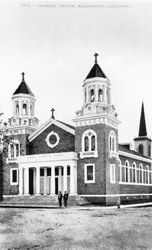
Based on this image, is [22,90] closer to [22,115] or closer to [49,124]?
[22,115]

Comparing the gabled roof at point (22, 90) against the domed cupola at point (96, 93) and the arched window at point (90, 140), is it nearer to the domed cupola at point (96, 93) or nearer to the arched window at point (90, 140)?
the domed cupola at point (96, 93)

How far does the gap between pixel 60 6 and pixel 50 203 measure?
58.7 ft

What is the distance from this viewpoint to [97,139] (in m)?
29.5

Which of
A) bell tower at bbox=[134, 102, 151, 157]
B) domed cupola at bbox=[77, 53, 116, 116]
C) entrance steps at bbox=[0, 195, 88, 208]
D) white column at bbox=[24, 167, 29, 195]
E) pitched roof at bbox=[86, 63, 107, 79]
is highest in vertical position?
pitched roof at bbox=[86, 63, 107, 79]

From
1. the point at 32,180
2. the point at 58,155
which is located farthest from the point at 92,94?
the point at 32,180

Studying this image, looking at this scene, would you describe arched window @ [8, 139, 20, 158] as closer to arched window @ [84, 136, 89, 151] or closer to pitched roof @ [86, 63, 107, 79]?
arched window @ [84, 136, 89, 151]

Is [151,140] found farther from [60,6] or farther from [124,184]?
[60,6]

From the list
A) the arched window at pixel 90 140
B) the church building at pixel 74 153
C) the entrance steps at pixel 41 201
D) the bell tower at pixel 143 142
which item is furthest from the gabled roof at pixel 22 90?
the bell tower at pixel 143 142

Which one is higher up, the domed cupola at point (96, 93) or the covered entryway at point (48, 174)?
the domed cupola at point (96, 93)

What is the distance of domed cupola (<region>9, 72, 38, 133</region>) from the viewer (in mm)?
34000

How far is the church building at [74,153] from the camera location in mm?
29406

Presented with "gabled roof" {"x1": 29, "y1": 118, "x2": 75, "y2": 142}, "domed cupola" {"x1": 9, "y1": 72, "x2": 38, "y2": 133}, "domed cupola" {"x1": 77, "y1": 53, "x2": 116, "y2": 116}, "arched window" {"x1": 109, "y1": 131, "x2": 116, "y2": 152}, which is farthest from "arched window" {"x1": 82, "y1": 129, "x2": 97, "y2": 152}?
"domed cupola" {"x1": 9, "y1": 72, "x2": 38, "y2": 133}

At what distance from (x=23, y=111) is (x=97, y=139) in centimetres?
836

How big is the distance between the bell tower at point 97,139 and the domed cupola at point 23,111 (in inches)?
212
